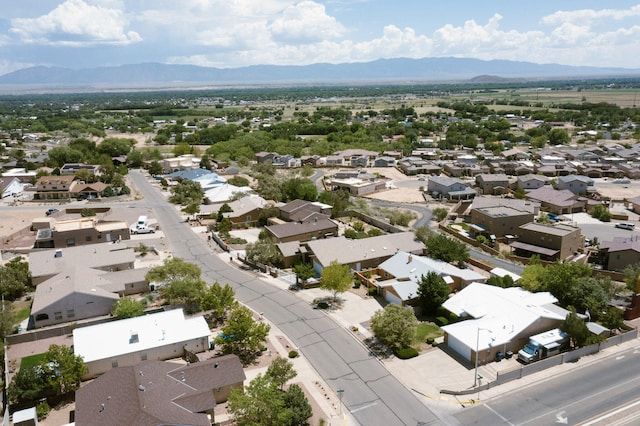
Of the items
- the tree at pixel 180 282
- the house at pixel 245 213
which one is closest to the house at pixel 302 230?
the house at pixel 245 213

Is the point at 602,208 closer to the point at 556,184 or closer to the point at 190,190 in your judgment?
the point at 556,184

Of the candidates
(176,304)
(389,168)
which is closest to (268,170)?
(389,168)

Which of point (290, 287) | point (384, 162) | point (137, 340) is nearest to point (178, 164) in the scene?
point (384, 162)

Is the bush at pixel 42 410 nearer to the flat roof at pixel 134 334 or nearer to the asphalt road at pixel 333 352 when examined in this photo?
the flat roof at pixel 134 334

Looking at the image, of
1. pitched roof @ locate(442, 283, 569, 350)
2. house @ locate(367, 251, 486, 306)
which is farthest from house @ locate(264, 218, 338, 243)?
pitched roof @ locate(442, 283, 569, 350)

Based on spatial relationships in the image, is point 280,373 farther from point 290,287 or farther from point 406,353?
point 290,287

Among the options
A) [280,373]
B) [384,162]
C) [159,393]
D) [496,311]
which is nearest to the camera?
[159,393]

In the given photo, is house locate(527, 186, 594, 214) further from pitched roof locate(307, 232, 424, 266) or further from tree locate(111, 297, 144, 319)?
tree locate(111, 297, 144, 319)
